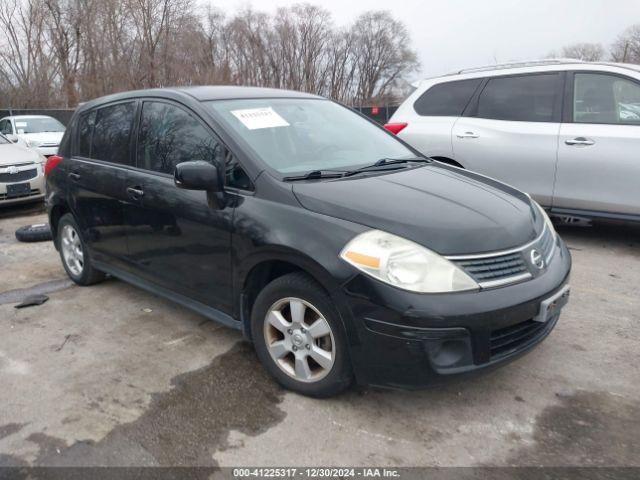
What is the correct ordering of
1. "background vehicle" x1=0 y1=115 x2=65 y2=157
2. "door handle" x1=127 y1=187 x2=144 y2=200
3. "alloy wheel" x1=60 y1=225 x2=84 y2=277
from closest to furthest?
"door handle" x1=127 y1=187 x2=144 y2=200 → "alloy wheel" x1=60 y1=225 x2=84 y2=277 → "background vehicle" x1=0 y1=115 x2=65 y2=157

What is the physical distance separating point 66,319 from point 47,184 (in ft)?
5.05

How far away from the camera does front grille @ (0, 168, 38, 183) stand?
801 centimetres

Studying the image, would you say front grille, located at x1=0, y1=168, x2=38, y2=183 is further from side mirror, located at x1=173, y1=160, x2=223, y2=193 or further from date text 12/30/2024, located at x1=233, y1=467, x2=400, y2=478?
date text 12/30/2024, located at x1=233, y1=467, x2=400, y2=478

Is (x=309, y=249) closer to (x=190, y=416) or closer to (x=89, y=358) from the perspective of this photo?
(x=190, y=416)

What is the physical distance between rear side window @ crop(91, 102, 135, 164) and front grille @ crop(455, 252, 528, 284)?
8.59 feet

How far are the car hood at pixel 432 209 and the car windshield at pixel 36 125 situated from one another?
1408 centimetres

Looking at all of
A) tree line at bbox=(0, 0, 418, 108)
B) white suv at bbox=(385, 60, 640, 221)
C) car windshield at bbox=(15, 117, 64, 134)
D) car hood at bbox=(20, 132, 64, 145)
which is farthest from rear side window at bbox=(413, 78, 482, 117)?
tree line at bbox=(0, 0, 418, 108)

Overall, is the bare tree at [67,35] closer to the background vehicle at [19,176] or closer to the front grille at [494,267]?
the background vehicle at [19,176]

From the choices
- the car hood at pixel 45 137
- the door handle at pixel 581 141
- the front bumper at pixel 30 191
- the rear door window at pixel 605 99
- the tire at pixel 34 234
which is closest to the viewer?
the rear door window at pixel 605 99

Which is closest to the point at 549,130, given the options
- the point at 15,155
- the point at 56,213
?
the point at 56,213

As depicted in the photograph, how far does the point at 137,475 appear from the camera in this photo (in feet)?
7.58

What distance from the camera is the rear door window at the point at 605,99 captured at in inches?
202

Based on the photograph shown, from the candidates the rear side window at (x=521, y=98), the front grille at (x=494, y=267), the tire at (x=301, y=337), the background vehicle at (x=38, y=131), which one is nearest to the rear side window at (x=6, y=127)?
the background vehicle at (x=38, y=131)

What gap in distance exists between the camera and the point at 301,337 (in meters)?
2.76
